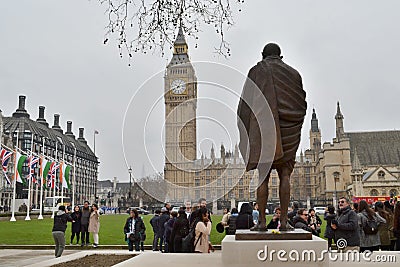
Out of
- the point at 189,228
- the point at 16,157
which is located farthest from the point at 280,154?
the point at 16,157

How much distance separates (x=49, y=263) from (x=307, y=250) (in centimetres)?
571

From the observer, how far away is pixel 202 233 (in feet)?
29.7

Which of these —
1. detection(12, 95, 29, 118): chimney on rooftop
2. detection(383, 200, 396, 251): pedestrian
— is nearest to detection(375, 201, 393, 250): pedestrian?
detection(383, 200, 396, 251): pedestrian

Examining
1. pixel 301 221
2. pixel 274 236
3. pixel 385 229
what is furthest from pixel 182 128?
pixel 274 236

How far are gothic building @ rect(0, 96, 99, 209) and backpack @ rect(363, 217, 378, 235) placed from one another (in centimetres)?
6009

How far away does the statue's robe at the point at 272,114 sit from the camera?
6.45 meters

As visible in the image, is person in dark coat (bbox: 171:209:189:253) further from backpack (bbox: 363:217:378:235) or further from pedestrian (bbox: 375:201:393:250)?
pedestrian (bbox: 375:201:393:250)

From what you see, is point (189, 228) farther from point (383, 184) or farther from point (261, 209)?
point (383, 184)

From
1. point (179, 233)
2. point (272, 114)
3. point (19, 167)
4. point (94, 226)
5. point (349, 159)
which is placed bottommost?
point (94, 226)

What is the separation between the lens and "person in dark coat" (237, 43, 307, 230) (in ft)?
21.2

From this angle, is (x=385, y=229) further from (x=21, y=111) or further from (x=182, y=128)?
(x=21, y=111)

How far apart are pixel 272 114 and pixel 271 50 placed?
4.13 ft

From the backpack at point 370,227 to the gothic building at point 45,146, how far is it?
6009 cm

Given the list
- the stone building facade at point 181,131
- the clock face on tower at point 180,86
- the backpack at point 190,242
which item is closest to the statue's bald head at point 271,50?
the stone building facade at point 181,131
